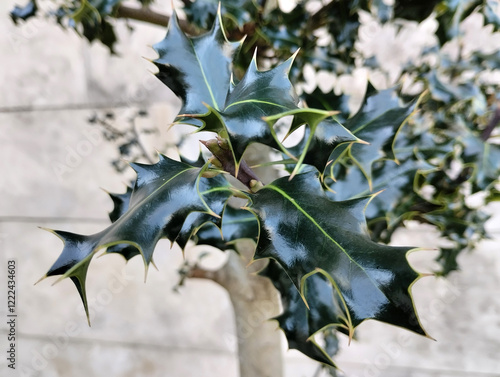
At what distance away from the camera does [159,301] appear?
4.30ft

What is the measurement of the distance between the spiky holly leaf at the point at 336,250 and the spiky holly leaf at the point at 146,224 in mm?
37

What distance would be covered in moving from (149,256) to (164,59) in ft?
0.49

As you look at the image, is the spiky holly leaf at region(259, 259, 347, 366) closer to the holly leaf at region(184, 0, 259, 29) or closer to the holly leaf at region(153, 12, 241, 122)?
the holly leaf at region(153, 12, 241, 122)

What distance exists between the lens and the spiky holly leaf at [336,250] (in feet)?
0.67

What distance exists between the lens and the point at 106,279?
1307 millimetres

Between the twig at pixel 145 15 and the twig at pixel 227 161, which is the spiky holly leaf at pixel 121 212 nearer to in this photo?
the twig at pixel 227 161

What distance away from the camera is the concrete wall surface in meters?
1.15

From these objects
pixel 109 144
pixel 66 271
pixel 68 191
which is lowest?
pixel 66 271

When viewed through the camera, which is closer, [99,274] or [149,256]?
[149,256]

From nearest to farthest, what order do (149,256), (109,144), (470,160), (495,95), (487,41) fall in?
(149,256) → (470,160) → (495,95) → (487,41) → (109,144)

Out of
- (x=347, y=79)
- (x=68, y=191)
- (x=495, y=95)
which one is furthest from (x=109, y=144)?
(x=495, y=95)

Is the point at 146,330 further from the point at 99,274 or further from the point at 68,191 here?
the point at 68,191

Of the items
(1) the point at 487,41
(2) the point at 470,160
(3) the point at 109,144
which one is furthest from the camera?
(3) the point at 109,144

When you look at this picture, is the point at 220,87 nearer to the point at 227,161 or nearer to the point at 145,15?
the point at 227,161
